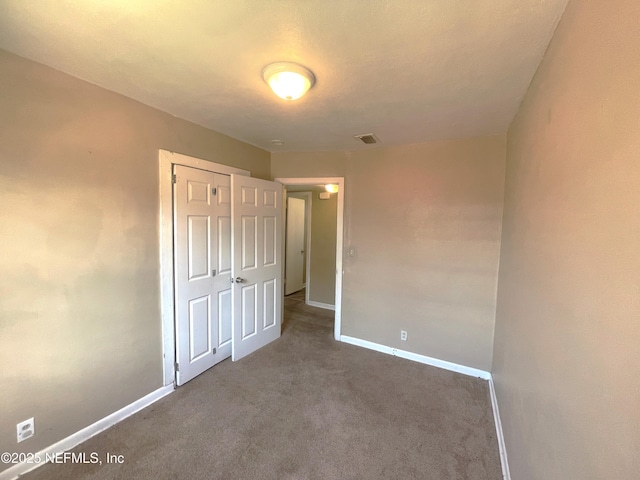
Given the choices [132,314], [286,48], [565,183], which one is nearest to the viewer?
[565,183]

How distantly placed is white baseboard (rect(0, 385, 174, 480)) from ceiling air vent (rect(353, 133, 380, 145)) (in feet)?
9.65

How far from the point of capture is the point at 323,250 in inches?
194

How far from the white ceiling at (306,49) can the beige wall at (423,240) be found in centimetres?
72

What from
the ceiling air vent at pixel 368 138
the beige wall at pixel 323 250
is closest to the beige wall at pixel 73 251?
the ceiling air vent at pixel 368 138

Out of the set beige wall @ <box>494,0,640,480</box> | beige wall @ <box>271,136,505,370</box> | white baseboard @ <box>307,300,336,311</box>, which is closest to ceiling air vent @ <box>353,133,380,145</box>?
beige wall @ <box>271,136,505,370</box>

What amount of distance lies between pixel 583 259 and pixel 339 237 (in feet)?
8.64

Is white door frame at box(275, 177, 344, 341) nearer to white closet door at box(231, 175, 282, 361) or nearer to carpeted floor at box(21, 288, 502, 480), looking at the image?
white closet door at box(231, 175, 282, 361)

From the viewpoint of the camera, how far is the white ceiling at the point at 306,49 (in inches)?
44.4

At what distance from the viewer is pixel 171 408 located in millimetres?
Answer: 2189

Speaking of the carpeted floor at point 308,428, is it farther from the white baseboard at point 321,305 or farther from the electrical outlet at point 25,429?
the white baseboard at point 321,305

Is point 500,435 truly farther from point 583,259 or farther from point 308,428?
point 583,259

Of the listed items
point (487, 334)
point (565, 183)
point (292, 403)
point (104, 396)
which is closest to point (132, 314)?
point (104, 396)

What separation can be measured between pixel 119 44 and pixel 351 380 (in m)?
3.01

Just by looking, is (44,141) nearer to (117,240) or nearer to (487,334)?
(117,240)
